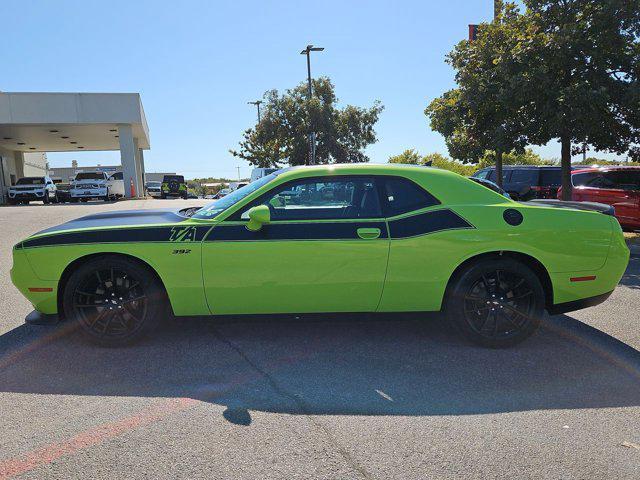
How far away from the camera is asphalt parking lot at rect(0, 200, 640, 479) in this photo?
2.45 meters

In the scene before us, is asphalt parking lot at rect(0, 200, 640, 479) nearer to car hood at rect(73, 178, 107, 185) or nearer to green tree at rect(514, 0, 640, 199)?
green tree at rect(514, 0, 640, 199)

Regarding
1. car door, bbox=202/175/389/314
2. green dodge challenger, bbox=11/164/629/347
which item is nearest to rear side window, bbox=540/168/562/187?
green dodge challenger, bbox=11/164/629/347

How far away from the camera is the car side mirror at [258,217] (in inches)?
144

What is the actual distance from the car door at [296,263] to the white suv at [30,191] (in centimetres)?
2538

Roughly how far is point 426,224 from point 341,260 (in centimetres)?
75

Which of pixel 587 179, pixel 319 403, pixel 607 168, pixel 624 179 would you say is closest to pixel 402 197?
pixel 319 403

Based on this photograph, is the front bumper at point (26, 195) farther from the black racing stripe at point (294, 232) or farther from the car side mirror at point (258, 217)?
the car side mirror at point (258, 217)

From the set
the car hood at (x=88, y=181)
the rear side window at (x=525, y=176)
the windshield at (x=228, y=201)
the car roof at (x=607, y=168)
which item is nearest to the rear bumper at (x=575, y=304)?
the windshield at (x=228, y=201)

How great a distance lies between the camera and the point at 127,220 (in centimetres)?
419

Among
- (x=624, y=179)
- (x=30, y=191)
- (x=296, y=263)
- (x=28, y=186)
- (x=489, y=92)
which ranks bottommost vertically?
(x=296, y=263)

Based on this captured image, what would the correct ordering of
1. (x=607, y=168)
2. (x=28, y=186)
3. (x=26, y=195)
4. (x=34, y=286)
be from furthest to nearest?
(x=28, y=186)
(x=26, y=195)
(x=607, y=168)
(x=34, y=286)

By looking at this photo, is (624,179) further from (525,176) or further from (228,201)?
(228,201)

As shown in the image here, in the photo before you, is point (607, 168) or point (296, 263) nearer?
point (296, 263)

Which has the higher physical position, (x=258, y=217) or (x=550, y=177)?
(x=550, y=177)
